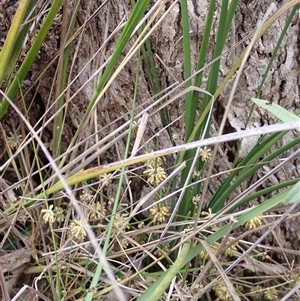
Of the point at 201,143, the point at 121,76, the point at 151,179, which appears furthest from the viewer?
the point at 121,76

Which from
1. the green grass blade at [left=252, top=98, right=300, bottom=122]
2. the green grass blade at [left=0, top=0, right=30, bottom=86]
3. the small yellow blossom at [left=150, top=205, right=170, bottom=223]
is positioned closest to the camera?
the green grass blade at [left=252, top=98, right=300, bottom=122]

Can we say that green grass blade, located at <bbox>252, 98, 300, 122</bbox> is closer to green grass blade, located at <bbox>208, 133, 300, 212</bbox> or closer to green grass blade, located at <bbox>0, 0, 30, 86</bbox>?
green grass blade, located at <bbox>208, 133, 300, 212</bbox>

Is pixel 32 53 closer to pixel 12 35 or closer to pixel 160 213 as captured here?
pixel 12 35

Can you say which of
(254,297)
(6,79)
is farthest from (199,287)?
(6,79)

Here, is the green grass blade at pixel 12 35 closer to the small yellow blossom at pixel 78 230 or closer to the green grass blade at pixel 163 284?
the small yellow blossom at pixel 78 230

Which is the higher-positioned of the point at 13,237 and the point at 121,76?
the point at 121,76

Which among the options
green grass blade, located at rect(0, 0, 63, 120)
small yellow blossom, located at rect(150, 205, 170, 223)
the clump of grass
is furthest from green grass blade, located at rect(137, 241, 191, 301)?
green grass blade, located at rect(0, 0, 63, 120)

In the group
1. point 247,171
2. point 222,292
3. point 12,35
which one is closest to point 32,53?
point 12,35

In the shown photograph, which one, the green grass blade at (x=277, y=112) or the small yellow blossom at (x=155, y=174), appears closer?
the green grass blade at (x=277, y=112)

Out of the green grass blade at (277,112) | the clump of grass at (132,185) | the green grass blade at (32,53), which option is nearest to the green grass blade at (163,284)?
the clump of grass at (132,185)

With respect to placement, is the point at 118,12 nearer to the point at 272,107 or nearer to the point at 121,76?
the point at 121,76

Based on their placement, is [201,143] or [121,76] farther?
[121,76]
